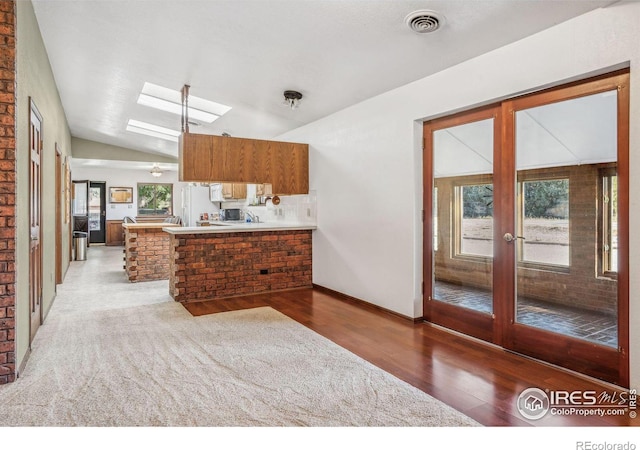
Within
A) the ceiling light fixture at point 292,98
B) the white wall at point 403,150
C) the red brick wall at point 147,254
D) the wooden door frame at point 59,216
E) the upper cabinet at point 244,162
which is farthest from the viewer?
the red brick wall at point 147,254

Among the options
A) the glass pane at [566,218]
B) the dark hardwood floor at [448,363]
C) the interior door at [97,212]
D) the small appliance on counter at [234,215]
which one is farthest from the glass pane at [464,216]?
the interior door at [97,212]

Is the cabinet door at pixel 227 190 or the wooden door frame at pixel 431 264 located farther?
the cabinet door at pixel 227 190

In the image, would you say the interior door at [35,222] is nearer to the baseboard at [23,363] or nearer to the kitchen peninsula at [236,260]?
the baseboard at [23,363]

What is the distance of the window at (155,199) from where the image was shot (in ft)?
40.5

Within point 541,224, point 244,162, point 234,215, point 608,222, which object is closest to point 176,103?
point 244,162

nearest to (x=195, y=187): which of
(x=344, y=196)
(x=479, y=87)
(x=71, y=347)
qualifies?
(x=344, y=196)

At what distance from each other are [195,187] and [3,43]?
23.1 feet

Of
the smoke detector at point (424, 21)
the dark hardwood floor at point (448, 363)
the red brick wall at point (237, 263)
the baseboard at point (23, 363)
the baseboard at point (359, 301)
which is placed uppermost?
the smoke detector at point (424, 21)

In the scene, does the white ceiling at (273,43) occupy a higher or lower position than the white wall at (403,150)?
higher

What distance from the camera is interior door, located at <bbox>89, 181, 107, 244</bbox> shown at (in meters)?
11.8

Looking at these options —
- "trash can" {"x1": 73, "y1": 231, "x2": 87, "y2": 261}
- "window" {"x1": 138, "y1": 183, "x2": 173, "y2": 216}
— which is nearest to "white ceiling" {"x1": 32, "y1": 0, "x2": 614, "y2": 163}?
"trash can" {"x1": 73, "y1": 231, "x2": 87, "y2": 261}

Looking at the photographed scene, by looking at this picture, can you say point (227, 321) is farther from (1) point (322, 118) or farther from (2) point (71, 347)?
(1) point (322, 118)

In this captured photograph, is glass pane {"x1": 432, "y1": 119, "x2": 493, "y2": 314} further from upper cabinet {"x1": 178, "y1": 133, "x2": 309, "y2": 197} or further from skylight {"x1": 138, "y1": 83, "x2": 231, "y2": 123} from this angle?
skylight {"x1": 138, "y1": 83, "x2": 231, "y2": 123}

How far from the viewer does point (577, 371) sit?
8.36ft
